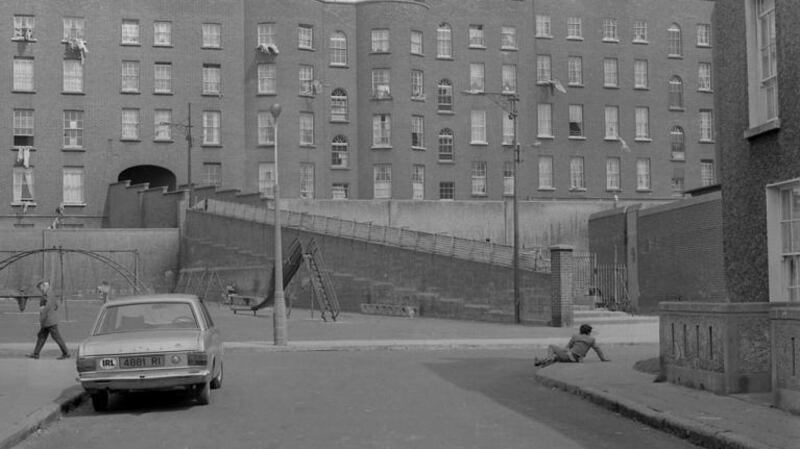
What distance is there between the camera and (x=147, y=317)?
15930 mm

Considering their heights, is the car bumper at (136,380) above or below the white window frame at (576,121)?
below

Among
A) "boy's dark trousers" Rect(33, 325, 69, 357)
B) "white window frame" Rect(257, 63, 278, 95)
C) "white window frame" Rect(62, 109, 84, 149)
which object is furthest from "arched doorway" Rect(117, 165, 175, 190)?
"boy's dark trousers" Rect(33, 325, 69, 357)

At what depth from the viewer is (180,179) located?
2635 inches

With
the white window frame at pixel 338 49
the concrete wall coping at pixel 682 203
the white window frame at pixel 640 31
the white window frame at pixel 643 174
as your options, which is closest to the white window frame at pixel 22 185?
the white window frame at pixel 338 49

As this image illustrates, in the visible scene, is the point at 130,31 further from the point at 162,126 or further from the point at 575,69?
the point at 575,69

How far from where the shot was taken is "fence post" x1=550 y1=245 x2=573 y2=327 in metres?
37.3

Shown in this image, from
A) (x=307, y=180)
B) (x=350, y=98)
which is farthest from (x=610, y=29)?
(x=307, y=180)

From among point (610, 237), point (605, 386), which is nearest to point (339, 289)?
Answer: point (610, 237)

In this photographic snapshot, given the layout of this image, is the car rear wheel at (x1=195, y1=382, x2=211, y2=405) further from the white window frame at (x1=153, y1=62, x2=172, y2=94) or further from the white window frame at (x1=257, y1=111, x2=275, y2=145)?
the white window frame at (x1=153, y1=62, x2=172, y2=94)

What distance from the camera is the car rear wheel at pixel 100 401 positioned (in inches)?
593

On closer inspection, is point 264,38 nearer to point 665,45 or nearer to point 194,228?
point 194,228

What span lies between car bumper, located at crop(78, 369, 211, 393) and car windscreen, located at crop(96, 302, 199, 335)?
131 centimetres

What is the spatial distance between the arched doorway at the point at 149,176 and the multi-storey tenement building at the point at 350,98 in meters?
0.15

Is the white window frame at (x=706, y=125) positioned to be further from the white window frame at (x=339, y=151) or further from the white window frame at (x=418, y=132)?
the white window frame at (x=339, y=151)
